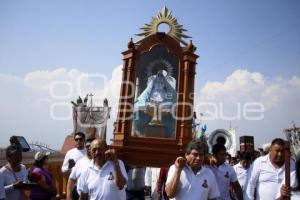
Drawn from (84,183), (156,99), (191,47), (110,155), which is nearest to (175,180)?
(110,155)

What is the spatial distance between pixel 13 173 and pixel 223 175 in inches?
125

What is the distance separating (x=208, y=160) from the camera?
17.8ft

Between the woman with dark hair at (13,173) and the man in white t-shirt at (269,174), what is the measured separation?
3.16 metres

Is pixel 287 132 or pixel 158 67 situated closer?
pixel 158 67

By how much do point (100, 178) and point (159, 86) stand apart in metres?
6.57

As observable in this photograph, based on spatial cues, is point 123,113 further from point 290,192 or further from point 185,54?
point 290,192

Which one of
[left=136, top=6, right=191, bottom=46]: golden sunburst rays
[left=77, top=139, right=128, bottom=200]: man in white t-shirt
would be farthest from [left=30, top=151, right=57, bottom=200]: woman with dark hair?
[left=136, top=6, right=191, bottom=46]: golden sunburst rays

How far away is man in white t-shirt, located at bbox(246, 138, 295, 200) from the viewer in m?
4.50

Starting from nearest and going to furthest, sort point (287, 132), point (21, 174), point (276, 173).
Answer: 1. point (276, 173)
2. point (21, 174)
3. point (287, 132)

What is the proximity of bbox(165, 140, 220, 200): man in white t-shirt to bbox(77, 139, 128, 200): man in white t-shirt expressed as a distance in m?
0.65

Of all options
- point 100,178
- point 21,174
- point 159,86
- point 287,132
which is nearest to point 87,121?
point 159,86

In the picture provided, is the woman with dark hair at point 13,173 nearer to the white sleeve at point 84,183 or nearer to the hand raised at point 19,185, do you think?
the hand raised at point 19,185

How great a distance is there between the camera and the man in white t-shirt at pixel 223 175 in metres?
5.48

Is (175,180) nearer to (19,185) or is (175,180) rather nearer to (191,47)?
(19,185)
